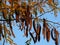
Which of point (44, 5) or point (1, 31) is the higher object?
point (44, 5)

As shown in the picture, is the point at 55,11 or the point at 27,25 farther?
the point at 55,11

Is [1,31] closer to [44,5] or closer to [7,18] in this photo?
[7,18]

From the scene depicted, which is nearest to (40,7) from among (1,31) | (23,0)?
(23,0)

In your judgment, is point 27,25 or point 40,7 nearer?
point 27,25

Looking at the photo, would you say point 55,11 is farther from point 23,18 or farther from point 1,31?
point 1,31

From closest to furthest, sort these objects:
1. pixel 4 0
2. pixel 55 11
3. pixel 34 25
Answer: pixel 34 25, pixel 4 0, pixel 55 11

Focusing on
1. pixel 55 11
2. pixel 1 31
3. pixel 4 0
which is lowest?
pixel 1 31

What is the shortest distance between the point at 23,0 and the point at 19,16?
24 cm

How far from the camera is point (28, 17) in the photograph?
3.44 meters

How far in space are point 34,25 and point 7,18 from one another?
65 cm

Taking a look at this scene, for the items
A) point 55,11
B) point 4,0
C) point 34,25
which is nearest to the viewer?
point 34,25

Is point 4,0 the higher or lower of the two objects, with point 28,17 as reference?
higher

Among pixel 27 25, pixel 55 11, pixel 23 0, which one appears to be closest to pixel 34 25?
pixel 27 25

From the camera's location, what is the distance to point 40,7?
149 inches
